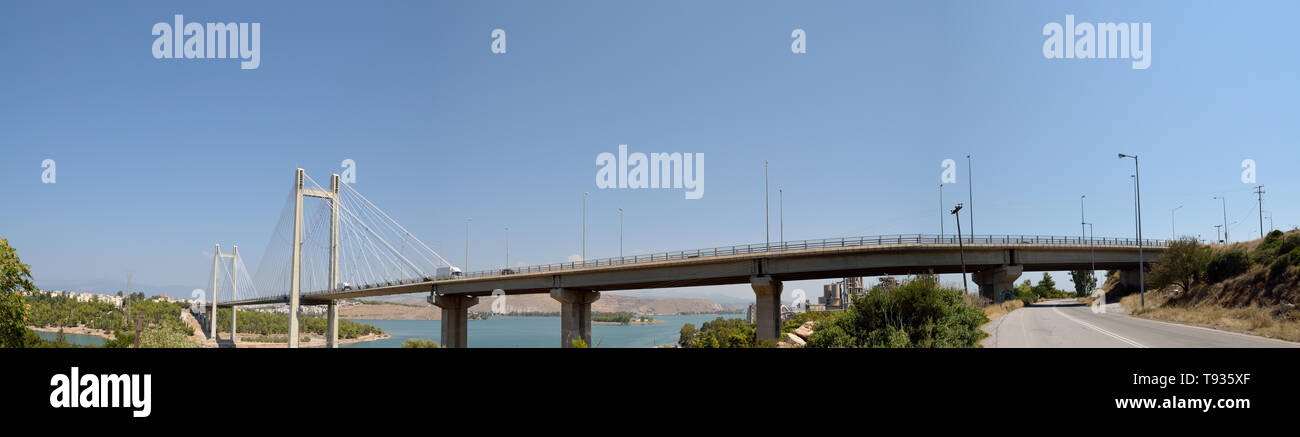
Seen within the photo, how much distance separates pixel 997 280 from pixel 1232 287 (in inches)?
815

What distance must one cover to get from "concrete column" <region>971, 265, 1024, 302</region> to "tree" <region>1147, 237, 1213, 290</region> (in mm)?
11888

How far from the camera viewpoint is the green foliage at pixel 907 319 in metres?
24.7

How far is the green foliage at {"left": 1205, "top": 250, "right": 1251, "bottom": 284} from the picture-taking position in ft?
172

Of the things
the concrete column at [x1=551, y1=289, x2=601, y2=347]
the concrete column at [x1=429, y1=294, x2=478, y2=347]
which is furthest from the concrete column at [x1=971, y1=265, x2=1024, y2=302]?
the concrete column at [x1=429, y1=294, x2=478, y2=347]

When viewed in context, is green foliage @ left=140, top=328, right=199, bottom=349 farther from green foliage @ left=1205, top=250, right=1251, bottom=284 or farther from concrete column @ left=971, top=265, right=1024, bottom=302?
green foliage @ left=1205, top=250, right=1251, bottom=284

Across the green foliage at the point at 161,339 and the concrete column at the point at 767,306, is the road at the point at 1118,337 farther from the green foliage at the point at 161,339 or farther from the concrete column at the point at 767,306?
the green foliage at the point at 161,339

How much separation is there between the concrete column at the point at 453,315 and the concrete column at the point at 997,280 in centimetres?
6667

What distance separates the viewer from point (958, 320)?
85.4 ft

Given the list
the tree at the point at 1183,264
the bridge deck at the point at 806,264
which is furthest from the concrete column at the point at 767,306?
the tree at the point at 1183,264

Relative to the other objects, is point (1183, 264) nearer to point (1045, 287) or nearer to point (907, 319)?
point (907, 319)

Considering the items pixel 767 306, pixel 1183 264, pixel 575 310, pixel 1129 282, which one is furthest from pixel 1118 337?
pixel 1129 282

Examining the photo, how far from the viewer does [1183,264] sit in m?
55.2
